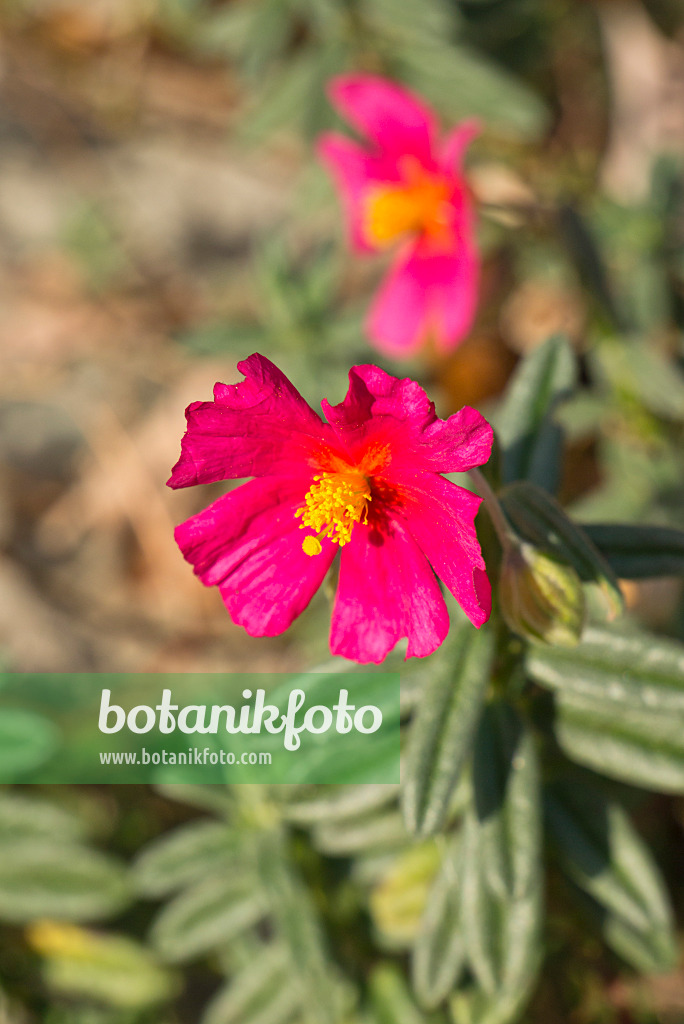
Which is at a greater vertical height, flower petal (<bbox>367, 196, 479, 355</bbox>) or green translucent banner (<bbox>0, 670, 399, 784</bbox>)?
flower petal (<bbox>367, 196, 479, 355</bbox>)

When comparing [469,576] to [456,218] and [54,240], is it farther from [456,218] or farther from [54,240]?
[54,240]

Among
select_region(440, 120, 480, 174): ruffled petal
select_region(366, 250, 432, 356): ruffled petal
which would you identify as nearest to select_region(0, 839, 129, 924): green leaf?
select_region(366, 250, 432, 356): ruffled petal

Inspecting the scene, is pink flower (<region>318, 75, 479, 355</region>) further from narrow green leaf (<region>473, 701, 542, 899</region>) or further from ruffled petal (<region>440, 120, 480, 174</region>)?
narrow green leaf (<region>473, 701, 542, 899</region>)

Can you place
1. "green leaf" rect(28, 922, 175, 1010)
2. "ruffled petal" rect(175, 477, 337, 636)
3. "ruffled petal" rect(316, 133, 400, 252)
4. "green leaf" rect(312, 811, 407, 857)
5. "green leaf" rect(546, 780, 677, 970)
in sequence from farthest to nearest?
1. "ruffled petal" rect(316, 133, 400, 252)
2. "green leaf" rect(28, 922, 175, 1010)
3. "green leaf" rect(312, 811, 407, 857)
4. "green leaf" rect(546, 780, 677, 970)
5. "ruffled petal" rect(175, 477, 337, 636)

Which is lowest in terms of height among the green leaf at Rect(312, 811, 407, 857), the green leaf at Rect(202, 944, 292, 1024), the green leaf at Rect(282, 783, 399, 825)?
the green leaf at Rect(202, 944, 292, 1024)

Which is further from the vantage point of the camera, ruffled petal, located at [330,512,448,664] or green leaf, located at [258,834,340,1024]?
green leaf, located at [258,834,340,1024]

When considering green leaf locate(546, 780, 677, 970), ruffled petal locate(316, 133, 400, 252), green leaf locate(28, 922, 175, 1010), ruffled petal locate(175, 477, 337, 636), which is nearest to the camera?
ruffled petal locate(175, 477, 337, 636)

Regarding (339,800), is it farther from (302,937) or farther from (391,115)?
(391,115)

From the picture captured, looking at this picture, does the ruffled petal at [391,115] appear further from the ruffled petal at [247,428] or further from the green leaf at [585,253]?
the ruffled petal at [247,428]
